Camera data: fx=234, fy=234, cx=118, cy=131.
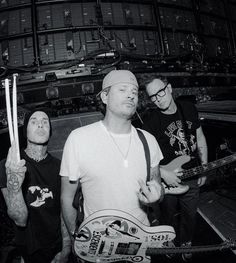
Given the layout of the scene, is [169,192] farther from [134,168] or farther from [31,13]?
[31,13]

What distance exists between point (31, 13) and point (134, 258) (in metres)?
10.7

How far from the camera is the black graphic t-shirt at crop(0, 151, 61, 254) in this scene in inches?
70.8

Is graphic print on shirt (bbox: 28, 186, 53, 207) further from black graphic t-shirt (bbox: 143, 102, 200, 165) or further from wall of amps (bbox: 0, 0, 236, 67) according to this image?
wall of amps (bbox: 0, 0, 236, 67)

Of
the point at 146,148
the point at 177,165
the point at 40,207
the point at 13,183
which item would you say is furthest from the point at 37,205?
the point at 177,165

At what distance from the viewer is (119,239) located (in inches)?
57.0

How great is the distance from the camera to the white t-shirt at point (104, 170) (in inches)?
59.0

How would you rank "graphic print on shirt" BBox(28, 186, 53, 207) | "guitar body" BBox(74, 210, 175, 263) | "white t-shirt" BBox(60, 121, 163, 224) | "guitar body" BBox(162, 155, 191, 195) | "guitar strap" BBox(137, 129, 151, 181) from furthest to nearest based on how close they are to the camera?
"guitar body" BBox(162, 155, 191, 195) < "graphic print on shirt" BBox(28, 186, 53, 207) < "guitar strap" BBox(137, 129, 151, 181) < "white t-shirt" BBox(60, 121, 163, 224) < "guitar body" BBox(74, 210, 175, 263)

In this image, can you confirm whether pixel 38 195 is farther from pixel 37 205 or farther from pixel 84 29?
pixel 84 29

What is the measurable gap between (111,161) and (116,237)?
466mm

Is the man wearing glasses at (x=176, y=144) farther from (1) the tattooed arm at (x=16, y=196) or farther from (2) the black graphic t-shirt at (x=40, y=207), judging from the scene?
(1) the tattooed arm at (x=16, y=196)

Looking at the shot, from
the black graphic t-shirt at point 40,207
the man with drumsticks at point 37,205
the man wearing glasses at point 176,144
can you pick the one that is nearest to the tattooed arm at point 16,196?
the man with drumsticks at point 37,205

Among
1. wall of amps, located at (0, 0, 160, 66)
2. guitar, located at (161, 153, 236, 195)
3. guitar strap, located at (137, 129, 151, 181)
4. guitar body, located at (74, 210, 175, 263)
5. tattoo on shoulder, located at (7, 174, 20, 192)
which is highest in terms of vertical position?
wall of amps, located at (0, 0, 160, 66)

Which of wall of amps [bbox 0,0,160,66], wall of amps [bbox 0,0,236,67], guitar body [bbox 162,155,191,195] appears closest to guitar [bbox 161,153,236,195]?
guitar body [bbox 162,155,191,195]

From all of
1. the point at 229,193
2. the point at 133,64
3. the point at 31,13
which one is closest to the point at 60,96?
the point at 133,64
